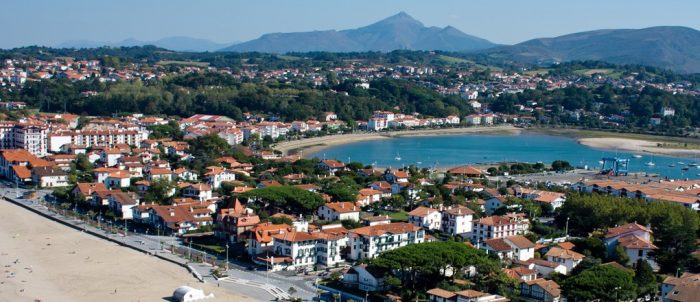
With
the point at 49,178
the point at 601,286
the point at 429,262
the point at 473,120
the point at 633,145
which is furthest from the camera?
the point at 473,120

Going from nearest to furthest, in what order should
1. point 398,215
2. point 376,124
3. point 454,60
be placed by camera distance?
1. point 398,215
2. point 376,124
3. point 454,60

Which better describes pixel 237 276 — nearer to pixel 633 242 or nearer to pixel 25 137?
pixel 633 242

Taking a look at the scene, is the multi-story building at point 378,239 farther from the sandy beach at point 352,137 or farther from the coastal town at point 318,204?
the sandy beach at point 352,137

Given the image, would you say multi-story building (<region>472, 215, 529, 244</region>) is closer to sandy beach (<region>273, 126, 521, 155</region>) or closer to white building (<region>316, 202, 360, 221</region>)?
white building (<region>316, 202, 360, 221</region>)

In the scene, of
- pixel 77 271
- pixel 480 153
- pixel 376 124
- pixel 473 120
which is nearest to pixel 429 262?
pixel 77 271

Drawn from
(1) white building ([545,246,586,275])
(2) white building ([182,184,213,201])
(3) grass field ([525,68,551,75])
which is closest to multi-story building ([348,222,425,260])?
(1) white building ([545,246,586,275])

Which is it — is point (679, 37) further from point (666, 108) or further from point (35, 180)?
point (35, 180)

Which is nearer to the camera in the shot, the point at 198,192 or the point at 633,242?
the point at 633,242

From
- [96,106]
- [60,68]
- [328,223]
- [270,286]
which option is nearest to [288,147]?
[96,106]
